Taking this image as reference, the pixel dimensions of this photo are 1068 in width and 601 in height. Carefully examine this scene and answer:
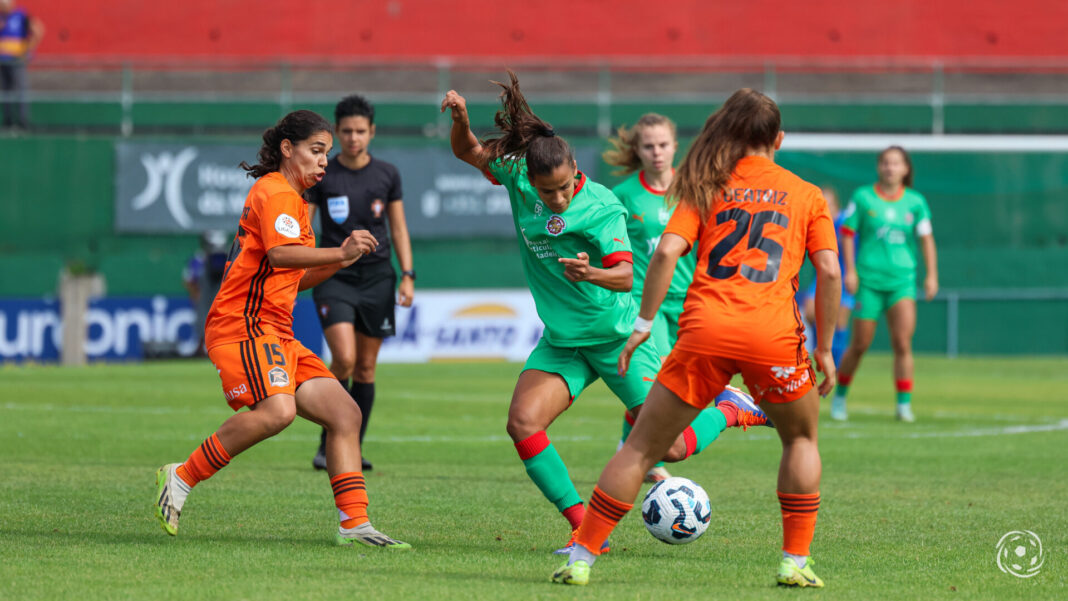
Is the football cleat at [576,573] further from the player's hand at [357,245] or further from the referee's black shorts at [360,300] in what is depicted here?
the referee's black shorts at [360,300]

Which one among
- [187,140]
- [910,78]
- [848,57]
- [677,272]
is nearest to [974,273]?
[910,78]

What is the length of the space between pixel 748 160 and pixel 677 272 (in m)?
3.34

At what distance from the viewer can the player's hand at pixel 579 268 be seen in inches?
227

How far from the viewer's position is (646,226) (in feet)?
27.8

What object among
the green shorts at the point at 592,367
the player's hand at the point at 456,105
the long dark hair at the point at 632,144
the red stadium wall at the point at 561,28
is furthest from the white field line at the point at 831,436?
the red stadium wall at the point at 561,28

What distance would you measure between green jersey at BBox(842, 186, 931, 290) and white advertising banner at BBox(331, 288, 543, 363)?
9.37 metres

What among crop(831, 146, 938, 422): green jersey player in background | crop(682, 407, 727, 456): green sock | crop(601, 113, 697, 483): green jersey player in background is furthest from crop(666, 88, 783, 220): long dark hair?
crop(831, 146, 938, 422): green jersey player in background

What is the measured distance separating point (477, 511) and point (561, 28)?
94.0ft

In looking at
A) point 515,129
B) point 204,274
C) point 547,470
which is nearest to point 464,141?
point 515,129

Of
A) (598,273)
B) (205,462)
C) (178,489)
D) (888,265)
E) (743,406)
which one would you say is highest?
(598,273)

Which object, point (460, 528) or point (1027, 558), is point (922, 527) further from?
point (460, 528)

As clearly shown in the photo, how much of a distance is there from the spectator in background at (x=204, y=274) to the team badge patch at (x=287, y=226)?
49.1 ft

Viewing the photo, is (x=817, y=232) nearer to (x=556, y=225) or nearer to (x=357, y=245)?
(x=556, y=225)

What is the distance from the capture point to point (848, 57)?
34.2 metres
